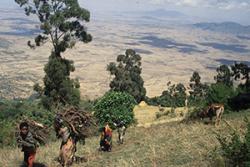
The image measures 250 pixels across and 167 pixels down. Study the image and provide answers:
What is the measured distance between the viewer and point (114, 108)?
23625mm

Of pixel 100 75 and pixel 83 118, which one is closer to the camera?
pixel 83 118

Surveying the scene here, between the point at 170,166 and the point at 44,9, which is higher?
the point at 44,9

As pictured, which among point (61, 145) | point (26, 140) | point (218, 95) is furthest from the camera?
point (218, 95)

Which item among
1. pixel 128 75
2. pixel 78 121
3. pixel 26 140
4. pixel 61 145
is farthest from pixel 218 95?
pixel 128 75

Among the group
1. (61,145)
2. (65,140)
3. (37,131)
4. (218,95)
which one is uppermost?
(37,131)

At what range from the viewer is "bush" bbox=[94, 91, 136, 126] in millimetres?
23309

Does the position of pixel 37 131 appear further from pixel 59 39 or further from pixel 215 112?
pixel 59 39

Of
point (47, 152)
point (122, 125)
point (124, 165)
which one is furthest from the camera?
point (122, 125)

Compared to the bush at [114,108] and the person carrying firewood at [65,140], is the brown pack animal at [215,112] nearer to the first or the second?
the bush at [114,108]

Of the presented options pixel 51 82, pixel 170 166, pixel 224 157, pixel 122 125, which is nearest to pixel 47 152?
pixel 122 125

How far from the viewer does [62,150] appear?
43.7 feet

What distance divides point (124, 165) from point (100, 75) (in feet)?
565

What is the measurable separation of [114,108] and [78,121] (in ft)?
32.7

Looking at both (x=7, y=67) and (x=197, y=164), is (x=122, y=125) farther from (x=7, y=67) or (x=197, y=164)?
(x=7, y=67)
